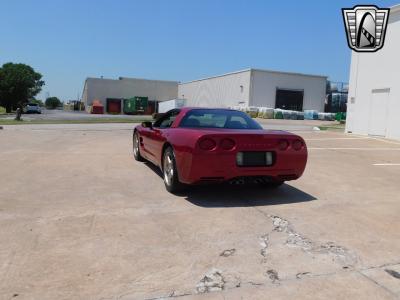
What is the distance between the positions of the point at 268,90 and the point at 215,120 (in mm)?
44604

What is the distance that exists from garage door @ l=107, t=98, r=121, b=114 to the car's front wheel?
7060 cm

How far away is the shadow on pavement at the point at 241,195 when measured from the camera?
5.48 m

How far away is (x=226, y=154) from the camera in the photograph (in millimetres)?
5250

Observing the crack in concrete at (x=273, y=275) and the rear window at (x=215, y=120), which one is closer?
the crack in concrete at (x=273, y=275)

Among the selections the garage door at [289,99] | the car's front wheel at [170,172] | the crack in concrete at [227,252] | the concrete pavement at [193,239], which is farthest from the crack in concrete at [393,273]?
the garage door at [289,99]

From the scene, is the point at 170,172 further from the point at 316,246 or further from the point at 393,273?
the point at 393,273

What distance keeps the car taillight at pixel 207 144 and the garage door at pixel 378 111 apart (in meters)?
14.7

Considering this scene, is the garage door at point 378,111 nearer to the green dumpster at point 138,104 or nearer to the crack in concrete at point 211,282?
the crack in concrete at point 211,282

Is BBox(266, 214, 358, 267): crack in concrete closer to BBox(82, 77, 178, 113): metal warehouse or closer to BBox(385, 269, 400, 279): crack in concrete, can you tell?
BBox(385, 269, 400, 279): crack in concrete

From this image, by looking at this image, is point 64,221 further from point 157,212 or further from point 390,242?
point 390,242

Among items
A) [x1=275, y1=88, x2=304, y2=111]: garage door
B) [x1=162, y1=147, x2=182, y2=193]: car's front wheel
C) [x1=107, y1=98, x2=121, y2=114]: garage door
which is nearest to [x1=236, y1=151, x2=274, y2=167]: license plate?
[x1=162, y1=147, x2=182, y2=193]: car's front wheel

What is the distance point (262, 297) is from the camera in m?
2.92

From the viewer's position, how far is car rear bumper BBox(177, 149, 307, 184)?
5.21 meters

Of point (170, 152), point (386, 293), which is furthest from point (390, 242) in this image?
point (170, 152)
